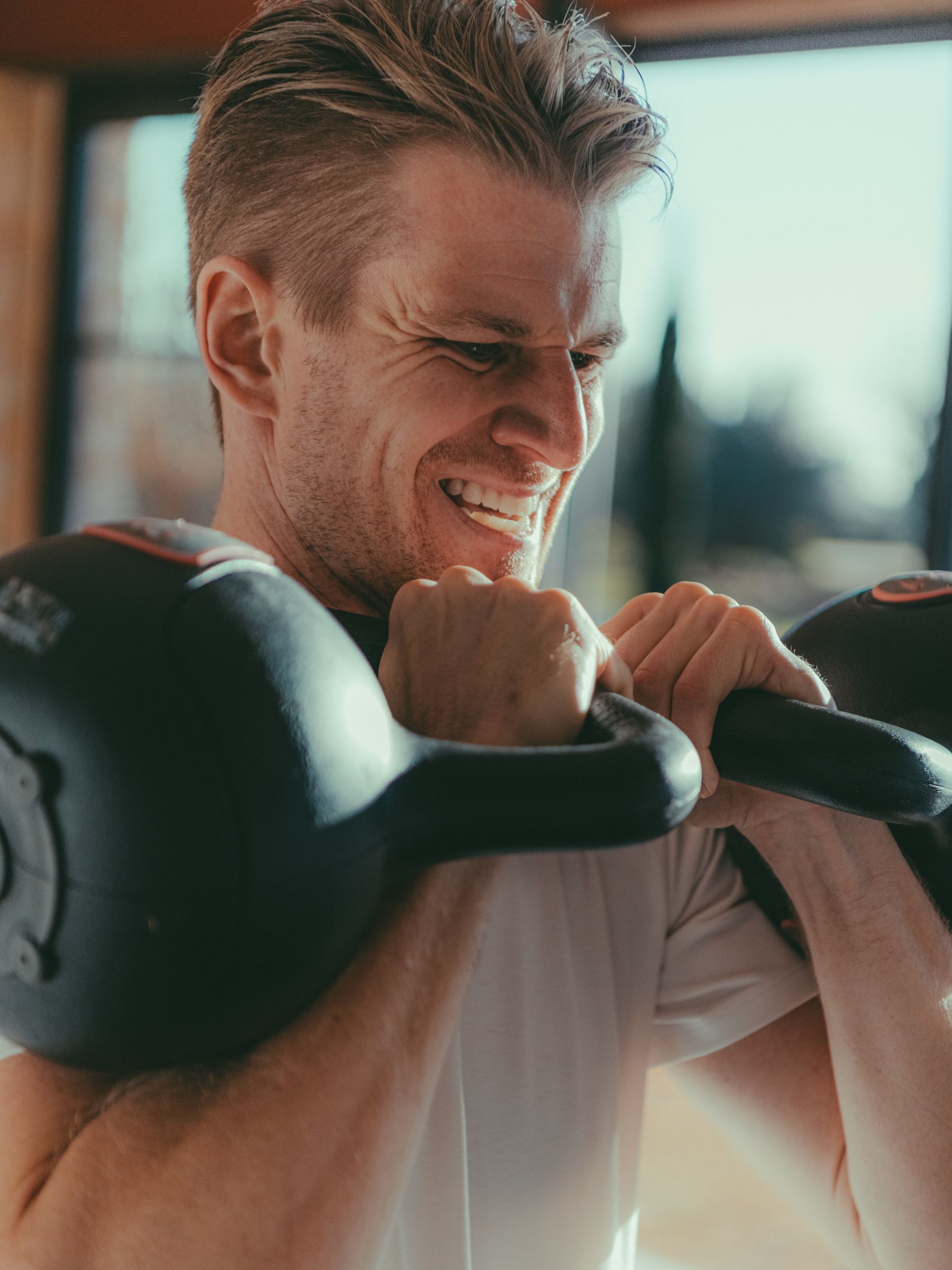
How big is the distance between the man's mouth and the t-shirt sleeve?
1.21 ft

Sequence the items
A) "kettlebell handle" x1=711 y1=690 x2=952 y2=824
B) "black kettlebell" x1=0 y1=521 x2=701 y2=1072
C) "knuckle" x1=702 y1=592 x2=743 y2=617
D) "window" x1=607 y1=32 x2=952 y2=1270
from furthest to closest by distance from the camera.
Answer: "window" x1=607 y1=32 x2=952 y2=1270, "knuckle" x1=702 y1=592 x2=743 y2=617, "kettlebell handle" x1=711 y1=690 x2=952 y2=824, "black kettlebell" x1=0 y1=521 x2=701 y2=1072

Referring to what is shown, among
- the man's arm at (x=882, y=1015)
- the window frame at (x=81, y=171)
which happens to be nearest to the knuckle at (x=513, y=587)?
the man's arm at (x=882, y=1015)

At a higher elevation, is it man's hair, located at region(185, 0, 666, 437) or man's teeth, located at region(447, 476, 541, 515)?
man's hair, located at region(185, 0, 666, 437)

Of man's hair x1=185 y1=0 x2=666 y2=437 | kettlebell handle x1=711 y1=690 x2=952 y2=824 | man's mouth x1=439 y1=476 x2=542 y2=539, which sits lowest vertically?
kettlebell handle x1=711 y1=690 x2=952 y2=824

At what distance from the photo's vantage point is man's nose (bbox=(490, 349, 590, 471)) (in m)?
1.10

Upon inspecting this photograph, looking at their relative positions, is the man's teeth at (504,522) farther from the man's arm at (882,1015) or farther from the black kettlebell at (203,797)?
the black kettlebell at (203,797)

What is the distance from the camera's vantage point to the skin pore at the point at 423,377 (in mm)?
1067

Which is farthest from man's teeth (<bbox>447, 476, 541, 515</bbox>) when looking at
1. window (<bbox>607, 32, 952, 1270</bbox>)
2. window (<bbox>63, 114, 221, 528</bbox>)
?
window (<bbox>63, 114, 221, 528</bbox>)

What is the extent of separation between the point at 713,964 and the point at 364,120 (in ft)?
2.93

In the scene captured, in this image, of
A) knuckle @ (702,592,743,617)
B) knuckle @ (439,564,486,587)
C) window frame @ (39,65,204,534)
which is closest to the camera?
knuckle @ (439,564,486,587)

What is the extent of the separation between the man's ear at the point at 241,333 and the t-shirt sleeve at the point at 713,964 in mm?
633

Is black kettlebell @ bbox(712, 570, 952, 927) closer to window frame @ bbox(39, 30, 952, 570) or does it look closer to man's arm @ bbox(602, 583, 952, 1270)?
man's arm @ bbox(602, 583, 952, 1270)

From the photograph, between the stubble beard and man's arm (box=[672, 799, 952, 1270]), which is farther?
the stubble beard

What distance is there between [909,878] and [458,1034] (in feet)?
1.36
